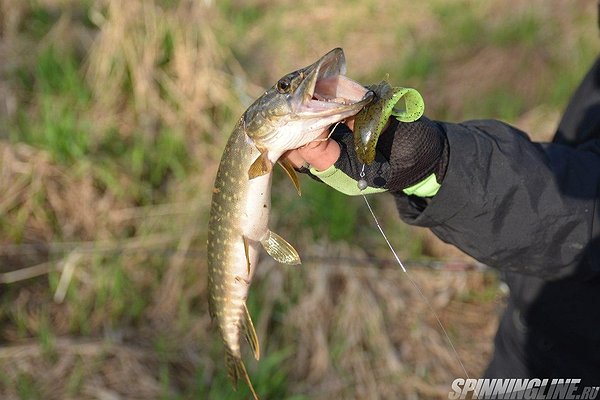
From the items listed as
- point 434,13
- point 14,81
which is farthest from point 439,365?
point 434,13

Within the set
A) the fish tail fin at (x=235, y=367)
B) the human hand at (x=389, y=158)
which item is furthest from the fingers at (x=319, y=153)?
the fish tail fin at (x=235, y=367)

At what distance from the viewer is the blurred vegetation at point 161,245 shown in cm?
299

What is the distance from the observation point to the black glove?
147 centimetres

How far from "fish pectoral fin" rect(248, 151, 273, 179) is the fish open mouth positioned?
0.15 meters

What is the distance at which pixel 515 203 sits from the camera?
1534 mm

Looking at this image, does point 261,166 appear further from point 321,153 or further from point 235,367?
point 235,367

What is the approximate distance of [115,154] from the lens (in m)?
3.72

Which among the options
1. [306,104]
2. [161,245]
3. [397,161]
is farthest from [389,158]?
[161,245]

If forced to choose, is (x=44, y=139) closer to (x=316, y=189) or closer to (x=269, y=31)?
(x=316, y=189)

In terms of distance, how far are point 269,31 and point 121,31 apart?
2163 millimetres

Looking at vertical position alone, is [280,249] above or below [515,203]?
below

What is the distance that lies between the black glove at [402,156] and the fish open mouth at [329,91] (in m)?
0.16

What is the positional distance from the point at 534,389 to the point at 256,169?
1.23 metres

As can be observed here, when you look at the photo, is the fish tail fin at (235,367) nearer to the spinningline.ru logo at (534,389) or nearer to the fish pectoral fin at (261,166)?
the fish pectoral fin at (261,166)
